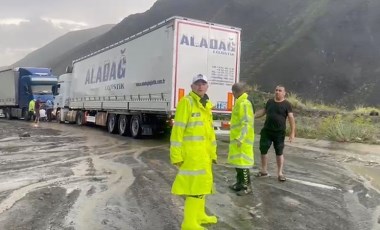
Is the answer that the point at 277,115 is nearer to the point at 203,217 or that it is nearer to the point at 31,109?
the point at 203,217

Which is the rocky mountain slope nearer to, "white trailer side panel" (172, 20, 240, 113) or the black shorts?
"white trailer side panel" (172, 20, 240, 113)

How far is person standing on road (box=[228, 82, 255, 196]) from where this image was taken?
23.1 feet

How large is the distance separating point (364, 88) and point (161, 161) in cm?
4614

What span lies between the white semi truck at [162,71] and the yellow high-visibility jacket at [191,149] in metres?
8.52

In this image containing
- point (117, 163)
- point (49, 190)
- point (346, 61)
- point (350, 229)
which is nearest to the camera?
point (350, 229)

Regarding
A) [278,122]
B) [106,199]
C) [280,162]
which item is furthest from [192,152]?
[280,162]

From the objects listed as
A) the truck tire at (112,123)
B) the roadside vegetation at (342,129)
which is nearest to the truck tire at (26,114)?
the truck tire at (112,123)

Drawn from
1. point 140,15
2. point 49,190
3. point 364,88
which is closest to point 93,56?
point 49,190

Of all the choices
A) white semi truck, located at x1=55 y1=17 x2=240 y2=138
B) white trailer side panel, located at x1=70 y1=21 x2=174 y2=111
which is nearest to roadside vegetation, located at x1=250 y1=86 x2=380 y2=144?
white semi truck, located at x1=55 y1=17 x2=240 y2=138

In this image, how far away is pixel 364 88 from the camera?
51.8m

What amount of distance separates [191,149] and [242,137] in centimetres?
213

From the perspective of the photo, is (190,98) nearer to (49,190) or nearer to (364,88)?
(49,190)

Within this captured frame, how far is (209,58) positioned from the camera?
46.7 feet

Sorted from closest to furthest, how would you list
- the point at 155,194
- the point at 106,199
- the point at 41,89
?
1. the point at 106,199
2. the point at 155,194
3. the point at 41,89
